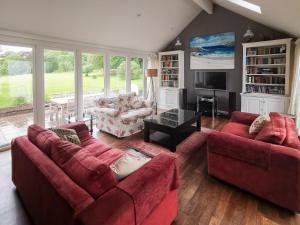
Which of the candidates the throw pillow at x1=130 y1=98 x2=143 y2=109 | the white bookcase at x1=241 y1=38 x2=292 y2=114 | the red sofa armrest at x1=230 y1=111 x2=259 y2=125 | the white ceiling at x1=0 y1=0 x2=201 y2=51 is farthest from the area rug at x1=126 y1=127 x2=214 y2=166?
the white ceiling at x1=0 y1=0 x2=201 y2=51

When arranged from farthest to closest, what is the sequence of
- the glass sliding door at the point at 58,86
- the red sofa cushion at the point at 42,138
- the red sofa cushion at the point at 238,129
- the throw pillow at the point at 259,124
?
the glass sliding door at the point at 58,86 < the red sofa cushion at the point at 238,129 < the throw pillow at the point at 259,124 < the red sofa cushion at the point at 42,138

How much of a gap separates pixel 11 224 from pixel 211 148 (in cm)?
238

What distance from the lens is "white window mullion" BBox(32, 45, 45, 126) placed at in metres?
4.12

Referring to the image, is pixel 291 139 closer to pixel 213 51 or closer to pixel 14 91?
pixel 213 51

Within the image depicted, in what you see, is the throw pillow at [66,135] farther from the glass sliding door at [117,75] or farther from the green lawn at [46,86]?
the glass sliding door at [117,75]

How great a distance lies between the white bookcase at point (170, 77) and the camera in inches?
276

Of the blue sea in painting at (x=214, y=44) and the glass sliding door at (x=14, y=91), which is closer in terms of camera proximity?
the glass sliding door at (x=14, y=91)

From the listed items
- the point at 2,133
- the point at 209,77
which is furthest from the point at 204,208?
the point at 209,77

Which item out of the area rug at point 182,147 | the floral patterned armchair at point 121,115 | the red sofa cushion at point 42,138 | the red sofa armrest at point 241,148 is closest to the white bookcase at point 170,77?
the floral patterned armchair at point 121,115

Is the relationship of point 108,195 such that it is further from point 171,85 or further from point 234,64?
point 171,85

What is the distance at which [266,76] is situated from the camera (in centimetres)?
532

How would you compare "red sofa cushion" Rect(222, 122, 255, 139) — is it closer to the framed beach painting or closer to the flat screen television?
the flat screen television

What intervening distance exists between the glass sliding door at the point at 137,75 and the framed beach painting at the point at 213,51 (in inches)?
73.4

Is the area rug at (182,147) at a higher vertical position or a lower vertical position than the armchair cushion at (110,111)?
lower
